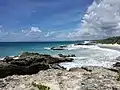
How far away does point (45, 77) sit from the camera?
1825 cm

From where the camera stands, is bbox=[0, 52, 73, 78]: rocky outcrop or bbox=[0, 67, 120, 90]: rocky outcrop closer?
bbox=[0, 67, 120, 90]: rocky outcrop

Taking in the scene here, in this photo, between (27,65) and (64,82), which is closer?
(64,82)

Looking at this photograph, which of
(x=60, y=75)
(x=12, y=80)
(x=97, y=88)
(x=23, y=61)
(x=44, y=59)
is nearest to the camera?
(x=97, y=88)

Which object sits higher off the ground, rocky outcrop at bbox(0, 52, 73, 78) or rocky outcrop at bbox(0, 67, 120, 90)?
rocky outcrop at bbox(0, 67, 120, 90)

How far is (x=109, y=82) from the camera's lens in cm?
1614

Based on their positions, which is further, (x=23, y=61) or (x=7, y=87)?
(x=23, y=61)

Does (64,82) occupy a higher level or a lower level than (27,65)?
higher

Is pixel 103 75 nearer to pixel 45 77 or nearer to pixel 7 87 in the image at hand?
pixel 45 77

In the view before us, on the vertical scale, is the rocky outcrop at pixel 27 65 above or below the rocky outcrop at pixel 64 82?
below

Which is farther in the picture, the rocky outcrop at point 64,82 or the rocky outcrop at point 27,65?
the rocky outcrop at point 27,65

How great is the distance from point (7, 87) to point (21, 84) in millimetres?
935

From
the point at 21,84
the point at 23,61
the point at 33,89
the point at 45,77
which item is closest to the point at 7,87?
the point at 21,84

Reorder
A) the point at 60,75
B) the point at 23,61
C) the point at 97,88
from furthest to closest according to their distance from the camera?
the point at 23,61, the point at 60,75, the point at 97,88

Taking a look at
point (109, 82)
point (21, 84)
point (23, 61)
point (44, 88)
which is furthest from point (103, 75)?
point (23, 61)
